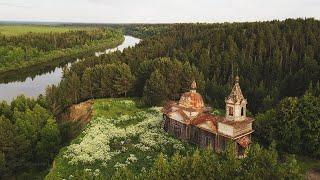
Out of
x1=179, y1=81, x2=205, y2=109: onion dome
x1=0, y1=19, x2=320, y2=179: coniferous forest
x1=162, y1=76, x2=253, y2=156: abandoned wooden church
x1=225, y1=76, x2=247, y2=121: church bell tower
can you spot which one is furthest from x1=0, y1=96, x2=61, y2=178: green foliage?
x1=225, y1=76, x2=247, y2=121: church bell tower

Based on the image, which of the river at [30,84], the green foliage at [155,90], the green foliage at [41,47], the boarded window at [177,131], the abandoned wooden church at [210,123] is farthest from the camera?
the green foliage at [41,47]

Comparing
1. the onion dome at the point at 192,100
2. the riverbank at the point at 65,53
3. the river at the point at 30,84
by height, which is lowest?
the river at the point at 30,84

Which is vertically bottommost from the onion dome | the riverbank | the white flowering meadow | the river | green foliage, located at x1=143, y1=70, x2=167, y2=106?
the river

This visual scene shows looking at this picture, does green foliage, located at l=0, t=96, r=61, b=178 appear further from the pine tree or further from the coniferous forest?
the pine tree

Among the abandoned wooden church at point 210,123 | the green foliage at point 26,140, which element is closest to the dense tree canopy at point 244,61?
the abandoned wooden church at point 210,123

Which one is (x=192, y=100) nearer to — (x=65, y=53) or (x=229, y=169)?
(x=229, y=169)

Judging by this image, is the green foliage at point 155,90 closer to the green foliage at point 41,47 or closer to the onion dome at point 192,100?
the onion dome at point 192,100
